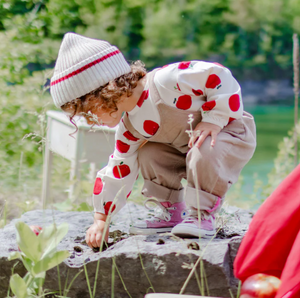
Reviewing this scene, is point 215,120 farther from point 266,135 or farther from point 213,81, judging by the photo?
point 266,135

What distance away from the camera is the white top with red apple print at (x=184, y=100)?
53.8 inches

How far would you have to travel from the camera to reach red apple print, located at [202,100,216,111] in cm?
136

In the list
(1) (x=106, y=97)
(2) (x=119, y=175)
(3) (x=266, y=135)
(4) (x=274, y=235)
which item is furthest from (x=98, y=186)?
(3) (x=266, y=135)

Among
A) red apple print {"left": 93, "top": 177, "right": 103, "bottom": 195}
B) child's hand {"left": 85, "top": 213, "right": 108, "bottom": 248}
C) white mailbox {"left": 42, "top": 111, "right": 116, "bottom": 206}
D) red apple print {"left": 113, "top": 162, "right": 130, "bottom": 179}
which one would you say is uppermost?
red apple print {"left": 113, "top": 162, "right": 130, "bottom": 179}

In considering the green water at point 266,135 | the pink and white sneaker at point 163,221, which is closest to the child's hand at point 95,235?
the pink and white sneaker at point 163,221

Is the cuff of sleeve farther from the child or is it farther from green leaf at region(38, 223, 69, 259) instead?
green leaf at region(38, 223, 69, 259)

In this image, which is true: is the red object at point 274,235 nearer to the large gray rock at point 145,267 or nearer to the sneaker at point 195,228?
the large gray rock at point 145,267

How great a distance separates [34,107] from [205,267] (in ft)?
6.98

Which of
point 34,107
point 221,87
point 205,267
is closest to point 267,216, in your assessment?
point 205,267

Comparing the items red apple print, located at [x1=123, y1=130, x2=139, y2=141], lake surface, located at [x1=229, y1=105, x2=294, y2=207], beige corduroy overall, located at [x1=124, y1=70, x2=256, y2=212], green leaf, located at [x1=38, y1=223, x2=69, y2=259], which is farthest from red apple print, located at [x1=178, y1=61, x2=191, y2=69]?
lake surface, located at [x1=229, y1=105, x2=294, y2=207]

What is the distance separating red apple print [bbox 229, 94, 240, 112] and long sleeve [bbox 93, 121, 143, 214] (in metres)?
0.36

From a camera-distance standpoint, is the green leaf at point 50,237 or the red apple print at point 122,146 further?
the red apple print at point 122,146

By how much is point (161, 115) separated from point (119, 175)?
264mm

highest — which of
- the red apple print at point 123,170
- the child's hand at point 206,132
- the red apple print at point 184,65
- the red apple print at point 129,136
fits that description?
the red apple print at point 184,65
